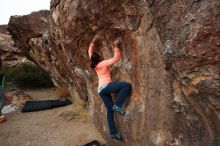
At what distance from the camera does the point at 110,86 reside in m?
6.53

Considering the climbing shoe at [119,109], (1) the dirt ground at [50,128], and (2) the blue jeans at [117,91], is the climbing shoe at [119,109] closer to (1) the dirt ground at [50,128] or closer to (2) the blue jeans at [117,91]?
(2) the blue jeans at [117,91]

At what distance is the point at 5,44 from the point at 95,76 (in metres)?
13.0

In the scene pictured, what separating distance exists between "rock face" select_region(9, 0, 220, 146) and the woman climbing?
0.15 metres

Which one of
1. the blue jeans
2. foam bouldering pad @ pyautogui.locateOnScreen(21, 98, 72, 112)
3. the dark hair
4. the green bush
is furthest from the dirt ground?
the green bush

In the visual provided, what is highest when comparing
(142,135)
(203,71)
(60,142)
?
(203,71)

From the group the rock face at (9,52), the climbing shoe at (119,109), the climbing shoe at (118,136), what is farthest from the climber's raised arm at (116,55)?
the rock face at (9,52)

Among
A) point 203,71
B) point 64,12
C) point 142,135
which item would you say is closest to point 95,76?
point 64,12

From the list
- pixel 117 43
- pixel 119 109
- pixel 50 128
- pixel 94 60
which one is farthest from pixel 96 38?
pixel 50 128

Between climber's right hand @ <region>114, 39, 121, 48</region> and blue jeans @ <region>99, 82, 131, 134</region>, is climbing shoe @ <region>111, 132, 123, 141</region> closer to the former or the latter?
blue jeans @ <region>99, 82, 131, 134</region>

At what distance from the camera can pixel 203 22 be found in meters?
3.99

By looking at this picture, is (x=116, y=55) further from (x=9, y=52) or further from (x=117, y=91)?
(x=9, y=52)

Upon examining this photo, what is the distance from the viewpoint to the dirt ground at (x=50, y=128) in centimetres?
910

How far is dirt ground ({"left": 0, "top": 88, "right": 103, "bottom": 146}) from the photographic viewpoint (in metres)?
9.10

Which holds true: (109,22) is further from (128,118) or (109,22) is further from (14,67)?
(14,67)
